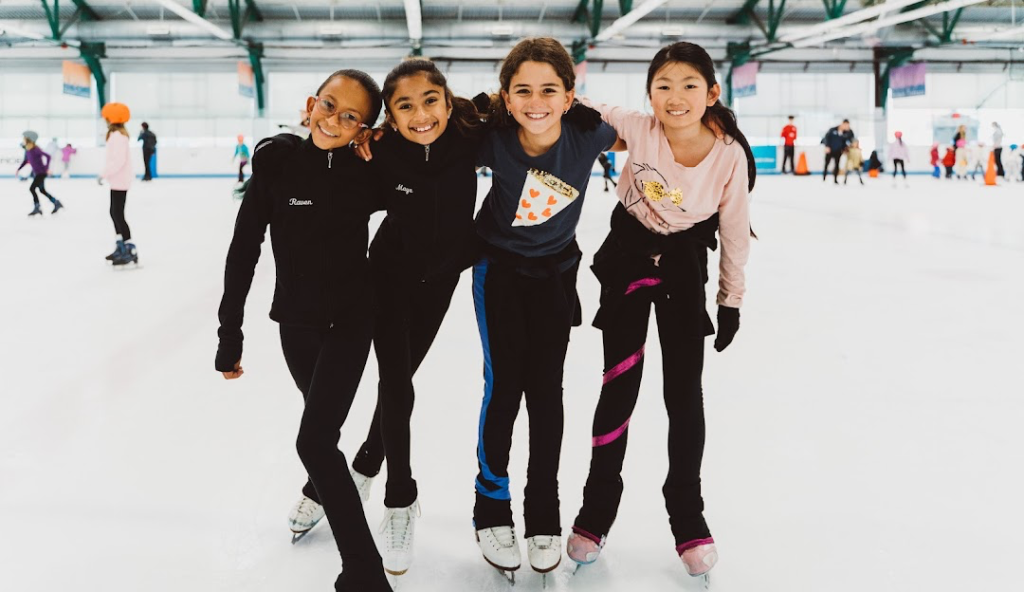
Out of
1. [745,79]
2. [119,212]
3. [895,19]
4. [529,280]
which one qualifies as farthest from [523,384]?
[745,79]

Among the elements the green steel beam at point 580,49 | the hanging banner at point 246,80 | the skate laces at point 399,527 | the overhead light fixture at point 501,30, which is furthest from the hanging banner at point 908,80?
the skate laces at point 399,527

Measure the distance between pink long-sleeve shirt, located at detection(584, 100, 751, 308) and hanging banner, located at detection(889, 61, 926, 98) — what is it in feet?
72.7

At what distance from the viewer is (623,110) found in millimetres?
1646

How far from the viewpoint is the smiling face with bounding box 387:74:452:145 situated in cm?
148

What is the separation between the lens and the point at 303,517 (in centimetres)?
160

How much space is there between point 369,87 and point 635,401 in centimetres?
85

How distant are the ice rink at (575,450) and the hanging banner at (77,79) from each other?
16.4 meters

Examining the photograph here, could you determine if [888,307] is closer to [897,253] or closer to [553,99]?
[897,253]

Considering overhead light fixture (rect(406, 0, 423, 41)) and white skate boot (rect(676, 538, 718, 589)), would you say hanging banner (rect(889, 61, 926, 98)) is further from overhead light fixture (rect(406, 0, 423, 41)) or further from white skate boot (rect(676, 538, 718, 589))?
white skate boot (rect(676, 538, 718, 589))

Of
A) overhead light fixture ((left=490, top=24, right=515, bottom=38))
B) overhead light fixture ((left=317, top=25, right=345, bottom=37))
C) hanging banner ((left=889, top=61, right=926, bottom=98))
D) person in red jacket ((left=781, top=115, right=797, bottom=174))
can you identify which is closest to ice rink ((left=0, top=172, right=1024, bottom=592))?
person in red jacket ((left=781, top=115, right=797, bottom=174))

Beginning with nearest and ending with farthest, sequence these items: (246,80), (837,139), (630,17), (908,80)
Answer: (837,139) → (630,17) → (246,80) → (908,80)

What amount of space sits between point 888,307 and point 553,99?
10.2 ft

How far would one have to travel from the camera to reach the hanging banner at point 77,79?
58.4 feet

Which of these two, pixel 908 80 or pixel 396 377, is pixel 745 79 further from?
pixel 396 377
